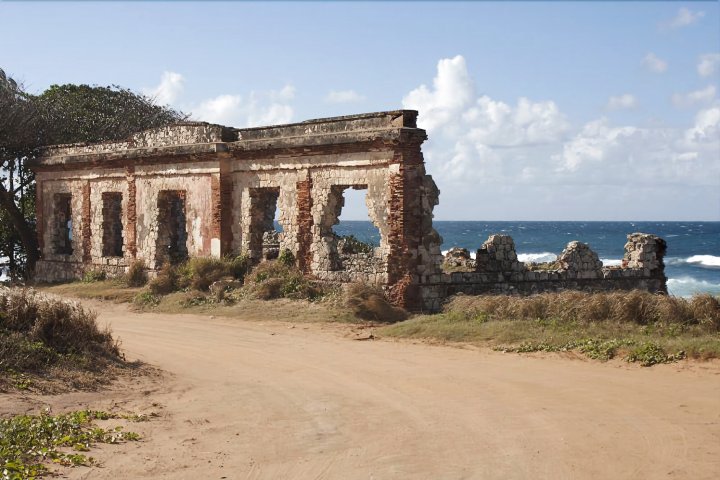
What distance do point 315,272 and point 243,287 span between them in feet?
5.73

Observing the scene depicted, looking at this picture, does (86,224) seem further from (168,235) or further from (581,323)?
(581,323)

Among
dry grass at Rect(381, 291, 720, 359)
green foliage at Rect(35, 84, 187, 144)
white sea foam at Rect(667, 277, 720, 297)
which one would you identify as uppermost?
Result: green foliage at Rect(35, 84, 187, 144)

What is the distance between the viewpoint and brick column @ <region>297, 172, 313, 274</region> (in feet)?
60.7

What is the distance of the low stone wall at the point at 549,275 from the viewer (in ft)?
55.5

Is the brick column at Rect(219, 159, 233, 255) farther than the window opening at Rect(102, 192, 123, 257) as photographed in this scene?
No

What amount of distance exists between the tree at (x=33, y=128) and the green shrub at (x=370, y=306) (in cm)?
1240

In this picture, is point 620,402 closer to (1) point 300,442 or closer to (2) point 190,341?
(1) point 300,442

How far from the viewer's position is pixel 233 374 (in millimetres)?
10953

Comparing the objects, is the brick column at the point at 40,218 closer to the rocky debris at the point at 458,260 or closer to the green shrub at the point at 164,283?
the green shrub at the point at 164,283

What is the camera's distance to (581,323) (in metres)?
13.0

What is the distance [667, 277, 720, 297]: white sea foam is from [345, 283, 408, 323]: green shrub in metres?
27.3

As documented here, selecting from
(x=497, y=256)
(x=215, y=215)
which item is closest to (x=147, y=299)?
(x=215, y=215)

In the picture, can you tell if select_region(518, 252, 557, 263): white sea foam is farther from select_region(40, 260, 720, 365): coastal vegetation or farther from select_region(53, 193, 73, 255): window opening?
select_region(40, 260, 720, 365): coastal vegetation

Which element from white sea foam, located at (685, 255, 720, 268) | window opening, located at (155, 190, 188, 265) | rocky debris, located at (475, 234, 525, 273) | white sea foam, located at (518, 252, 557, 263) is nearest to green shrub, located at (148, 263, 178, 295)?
window opening, located at (155, 190, 188, 265)
